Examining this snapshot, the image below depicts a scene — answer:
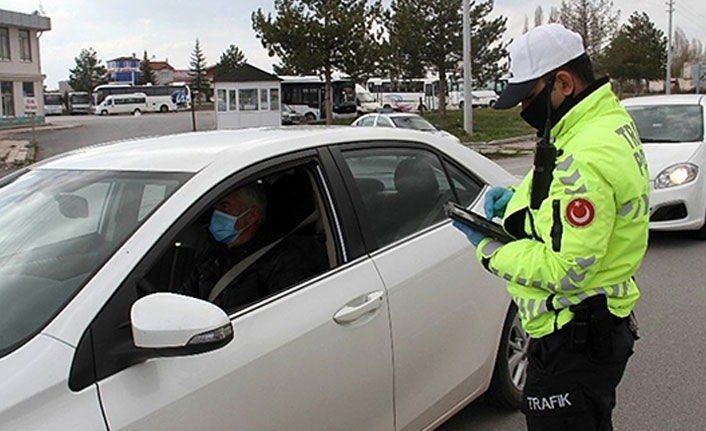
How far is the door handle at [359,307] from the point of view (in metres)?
2.46

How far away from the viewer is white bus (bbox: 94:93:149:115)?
66.1 metres

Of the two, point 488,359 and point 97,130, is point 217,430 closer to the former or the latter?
point 488,359

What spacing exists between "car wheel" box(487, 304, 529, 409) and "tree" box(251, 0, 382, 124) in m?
→ 36.3

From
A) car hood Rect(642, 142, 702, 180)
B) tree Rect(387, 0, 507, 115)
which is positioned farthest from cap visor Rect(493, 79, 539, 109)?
tree Rect(387, 0, 507, 115)

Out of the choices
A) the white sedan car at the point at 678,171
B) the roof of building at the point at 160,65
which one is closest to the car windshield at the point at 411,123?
the white sedan car at the point at 678,171

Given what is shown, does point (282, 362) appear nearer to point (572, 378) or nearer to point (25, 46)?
point (572, 378)

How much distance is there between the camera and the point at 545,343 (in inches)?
84.8

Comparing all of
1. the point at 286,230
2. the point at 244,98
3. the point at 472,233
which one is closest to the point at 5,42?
the point at 244,98

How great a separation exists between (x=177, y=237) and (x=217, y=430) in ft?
A: 1.99

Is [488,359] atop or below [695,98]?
below

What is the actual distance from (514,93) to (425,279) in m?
1.03

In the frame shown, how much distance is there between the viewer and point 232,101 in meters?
35.5

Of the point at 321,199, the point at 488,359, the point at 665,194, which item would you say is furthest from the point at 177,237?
the point at 665,194

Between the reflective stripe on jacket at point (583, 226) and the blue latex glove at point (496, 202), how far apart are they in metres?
0.21
